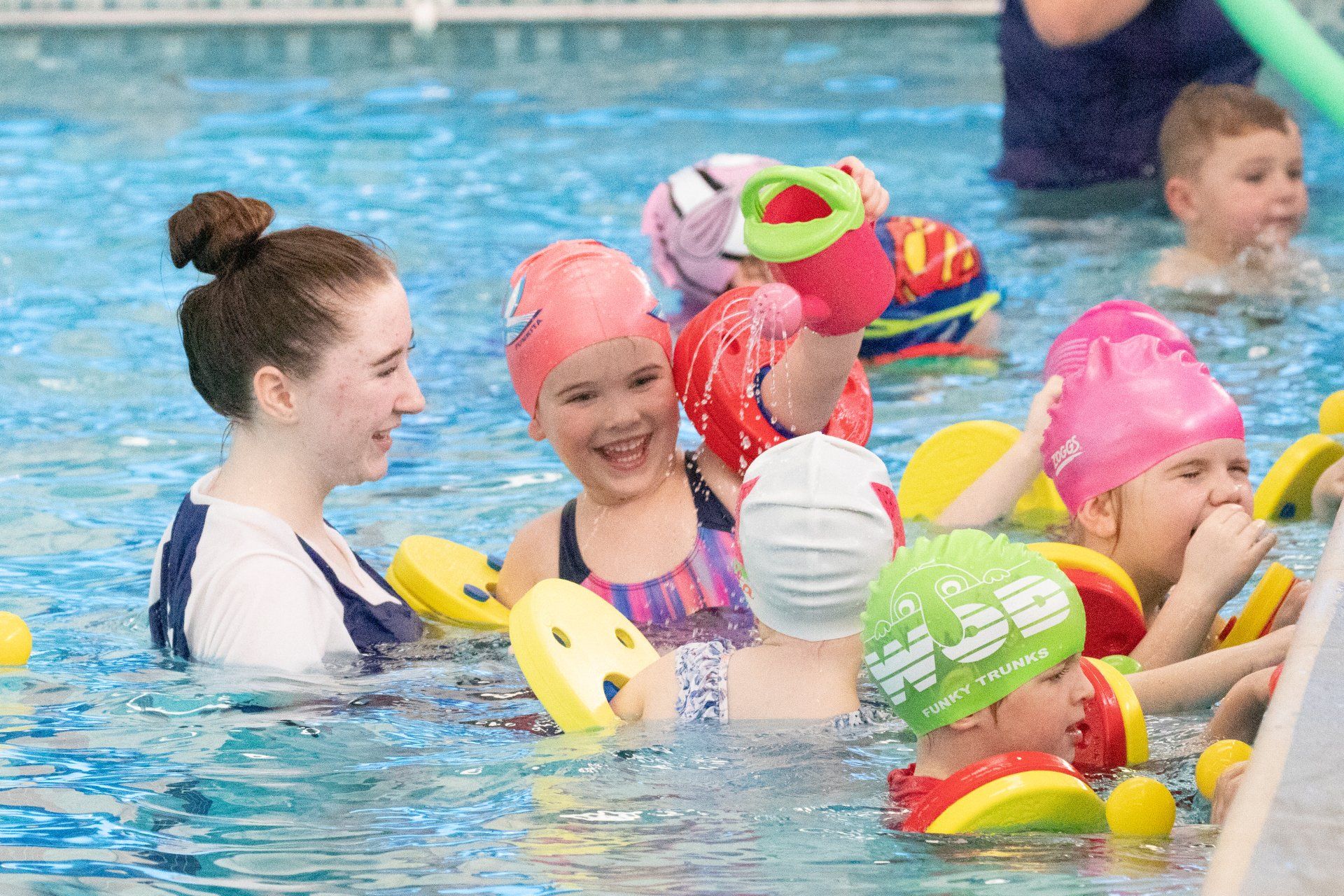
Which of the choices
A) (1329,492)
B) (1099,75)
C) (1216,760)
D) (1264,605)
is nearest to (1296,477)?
(1329,492)

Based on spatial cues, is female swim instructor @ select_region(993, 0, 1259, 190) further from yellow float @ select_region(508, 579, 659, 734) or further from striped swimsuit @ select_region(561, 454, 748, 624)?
yellow float @ select_region(508, 579, 659, 734)

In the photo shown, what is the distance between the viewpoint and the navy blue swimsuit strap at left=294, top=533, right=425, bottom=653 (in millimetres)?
4043

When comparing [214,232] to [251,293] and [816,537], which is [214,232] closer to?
[251,293]

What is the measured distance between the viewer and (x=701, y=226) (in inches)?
261

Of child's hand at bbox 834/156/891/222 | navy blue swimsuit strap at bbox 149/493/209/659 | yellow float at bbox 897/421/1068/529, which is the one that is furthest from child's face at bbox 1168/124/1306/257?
navy blue swimsuit strap at bbox 149/493/209/659

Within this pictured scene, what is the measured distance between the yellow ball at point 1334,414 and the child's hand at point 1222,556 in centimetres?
124

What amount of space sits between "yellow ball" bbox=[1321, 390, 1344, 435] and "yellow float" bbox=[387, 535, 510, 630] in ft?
8.05

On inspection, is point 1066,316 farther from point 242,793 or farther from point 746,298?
point 242,793

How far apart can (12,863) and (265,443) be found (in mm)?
1261

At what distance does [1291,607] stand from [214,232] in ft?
8.69

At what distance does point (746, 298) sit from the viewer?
169 inches

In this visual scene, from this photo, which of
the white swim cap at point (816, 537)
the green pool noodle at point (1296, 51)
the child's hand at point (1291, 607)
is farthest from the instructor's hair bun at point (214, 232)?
the green pool noodle at point (1296, 51)

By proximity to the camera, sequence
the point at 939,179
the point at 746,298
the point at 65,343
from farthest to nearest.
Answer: the point at 939,179
the point at 65,343
the point at 746,298

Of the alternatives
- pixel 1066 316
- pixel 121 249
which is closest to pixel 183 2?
pixel 121 249
